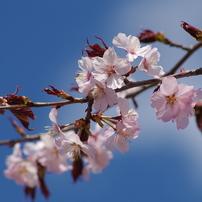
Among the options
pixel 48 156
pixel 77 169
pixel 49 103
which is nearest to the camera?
pixel 49 103

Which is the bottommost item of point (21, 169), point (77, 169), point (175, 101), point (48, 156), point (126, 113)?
point (175, 101)

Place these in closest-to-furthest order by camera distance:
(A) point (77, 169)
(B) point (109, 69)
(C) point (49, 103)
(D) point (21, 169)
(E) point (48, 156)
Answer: (C) point (49, 103)
(B) point (109, 69)
(A) point (77, 169)
(E) point (48, 156)
(D) point (21, 169)

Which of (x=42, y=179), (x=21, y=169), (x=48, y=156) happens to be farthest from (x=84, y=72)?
(x=21, y=169)

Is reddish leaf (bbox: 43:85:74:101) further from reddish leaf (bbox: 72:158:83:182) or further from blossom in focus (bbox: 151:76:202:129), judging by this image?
reddish leaf (bbox: 72:158:83:182)

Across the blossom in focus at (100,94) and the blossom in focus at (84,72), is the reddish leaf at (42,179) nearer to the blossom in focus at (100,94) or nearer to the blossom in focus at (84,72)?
the blossom in focus at (84,72)

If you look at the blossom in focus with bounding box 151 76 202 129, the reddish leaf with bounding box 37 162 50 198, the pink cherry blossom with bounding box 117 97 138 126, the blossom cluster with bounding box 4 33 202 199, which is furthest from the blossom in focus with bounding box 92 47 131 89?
the reddish leaf with bounding box 37 162 50 198

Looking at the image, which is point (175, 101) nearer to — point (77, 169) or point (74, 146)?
point (74, 146)

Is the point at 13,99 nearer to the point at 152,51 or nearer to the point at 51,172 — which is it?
the point at 152,51
